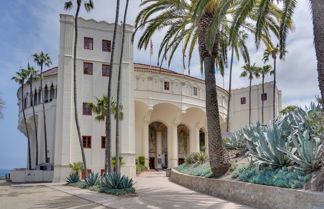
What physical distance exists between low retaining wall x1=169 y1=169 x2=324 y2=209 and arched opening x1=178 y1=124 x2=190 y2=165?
30.2 m

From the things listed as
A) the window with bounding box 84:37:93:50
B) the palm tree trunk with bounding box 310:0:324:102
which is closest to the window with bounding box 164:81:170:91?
the window with bounding box 84:37:93:50

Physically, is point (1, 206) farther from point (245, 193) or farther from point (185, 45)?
point (185, 45)

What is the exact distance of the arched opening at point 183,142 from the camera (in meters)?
45.7

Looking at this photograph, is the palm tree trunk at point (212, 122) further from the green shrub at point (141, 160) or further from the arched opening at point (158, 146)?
the arched opening at point (158, 146)

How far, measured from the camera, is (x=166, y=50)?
18.7 m

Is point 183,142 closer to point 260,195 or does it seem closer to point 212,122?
point 212,122

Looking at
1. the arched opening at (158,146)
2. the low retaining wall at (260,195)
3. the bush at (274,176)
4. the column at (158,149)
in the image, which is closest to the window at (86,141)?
the arched opening at (158,146)

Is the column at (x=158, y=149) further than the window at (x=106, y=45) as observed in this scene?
Yes

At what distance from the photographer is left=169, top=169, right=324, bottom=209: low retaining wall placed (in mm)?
8836

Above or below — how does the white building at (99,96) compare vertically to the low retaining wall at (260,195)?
above

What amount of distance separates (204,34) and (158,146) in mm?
28893

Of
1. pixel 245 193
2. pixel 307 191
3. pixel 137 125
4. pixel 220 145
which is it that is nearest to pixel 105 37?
pixel 137 125

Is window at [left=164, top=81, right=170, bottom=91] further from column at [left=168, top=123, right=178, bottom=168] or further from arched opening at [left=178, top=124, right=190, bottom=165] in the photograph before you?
arched opening at [left=178, top=124, right=190, bottom=165]

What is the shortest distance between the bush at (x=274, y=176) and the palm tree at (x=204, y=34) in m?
1.93
